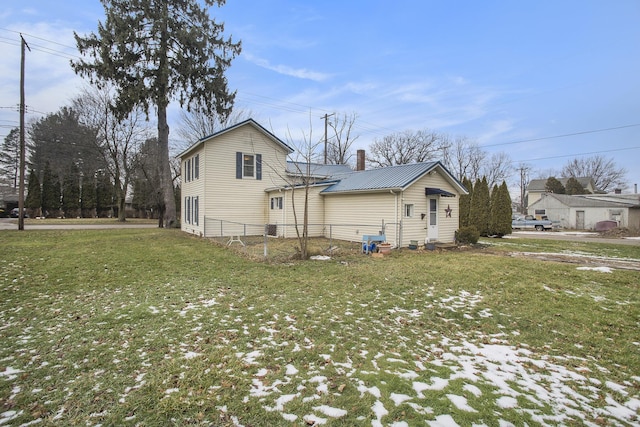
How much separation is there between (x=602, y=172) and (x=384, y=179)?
65.1 metres

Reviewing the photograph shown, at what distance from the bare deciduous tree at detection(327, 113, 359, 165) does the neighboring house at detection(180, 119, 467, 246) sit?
31.2 ft

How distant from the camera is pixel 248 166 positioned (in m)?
19.0

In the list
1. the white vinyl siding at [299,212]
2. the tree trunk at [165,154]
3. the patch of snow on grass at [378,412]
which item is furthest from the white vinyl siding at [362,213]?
the tree trunk at [165,154]

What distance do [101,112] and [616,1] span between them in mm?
38014

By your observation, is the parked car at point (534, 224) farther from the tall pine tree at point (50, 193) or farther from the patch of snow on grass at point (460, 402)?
the tall pine tree at point (50, 193)

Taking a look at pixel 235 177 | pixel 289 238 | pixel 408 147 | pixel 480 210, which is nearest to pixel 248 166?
pixel 235 177

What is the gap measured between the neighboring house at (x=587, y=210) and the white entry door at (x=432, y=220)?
2698cm

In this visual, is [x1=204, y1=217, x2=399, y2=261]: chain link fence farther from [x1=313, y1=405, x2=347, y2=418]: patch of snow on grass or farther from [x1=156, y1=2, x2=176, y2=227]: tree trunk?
[x1=313, y1=405, x2=347, y2=418]: patch of snow on grass

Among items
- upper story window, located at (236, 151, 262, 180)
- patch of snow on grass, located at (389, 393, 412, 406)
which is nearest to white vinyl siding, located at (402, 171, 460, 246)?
upper story window, located at (236, 151, 262, 180)

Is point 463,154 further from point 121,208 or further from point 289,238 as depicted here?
point 121,208

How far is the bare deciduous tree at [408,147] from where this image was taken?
41250 mm

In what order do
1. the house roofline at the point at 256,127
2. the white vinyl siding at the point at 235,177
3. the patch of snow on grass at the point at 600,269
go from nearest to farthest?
1. the patch of snow on grass at the point at 600,269
2. the house roofline at the point at 256,127
3. the white vinyl siding at the point at 235,177

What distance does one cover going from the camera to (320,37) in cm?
1747

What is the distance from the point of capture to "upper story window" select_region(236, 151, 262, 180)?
1863cm
